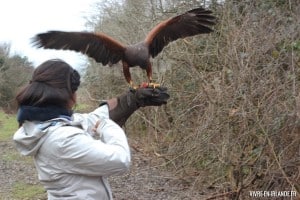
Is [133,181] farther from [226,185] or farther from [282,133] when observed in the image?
[282,133]

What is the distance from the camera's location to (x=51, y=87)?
184 centimetres

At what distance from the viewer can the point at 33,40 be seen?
398 cm

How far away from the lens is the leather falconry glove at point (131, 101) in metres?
2.36

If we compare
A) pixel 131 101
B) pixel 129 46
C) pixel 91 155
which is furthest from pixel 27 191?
pixel 91 155

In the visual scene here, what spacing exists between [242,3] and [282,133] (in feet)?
8.21

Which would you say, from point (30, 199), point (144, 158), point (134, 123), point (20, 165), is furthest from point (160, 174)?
point (20, 165)

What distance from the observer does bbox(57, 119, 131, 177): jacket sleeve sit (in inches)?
69.2

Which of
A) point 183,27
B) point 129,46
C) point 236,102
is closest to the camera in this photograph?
point 129,46

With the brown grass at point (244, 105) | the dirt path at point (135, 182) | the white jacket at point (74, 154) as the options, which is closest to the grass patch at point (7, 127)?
the dirt path at point (135, 182)

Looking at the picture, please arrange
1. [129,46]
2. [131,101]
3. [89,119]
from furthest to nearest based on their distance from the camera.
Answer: [129,46] < [131,101] < [89,119]

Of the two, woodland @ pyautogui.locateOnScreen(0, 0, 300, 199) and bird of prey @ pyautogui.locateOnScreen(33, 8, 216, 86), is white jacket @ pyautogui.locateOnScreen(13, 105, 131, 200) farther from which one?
woodland @ pyautogui.locateOnScreen(0, 0, 300, 199)

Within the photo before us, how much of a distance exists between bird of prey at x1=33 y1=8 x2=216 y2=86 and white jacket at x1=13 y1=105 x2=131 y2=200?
198 cm

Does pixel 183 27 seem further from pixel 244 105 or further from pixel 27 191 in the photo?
pixel 27 191

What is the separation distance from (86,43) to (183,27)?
3.06 ft
